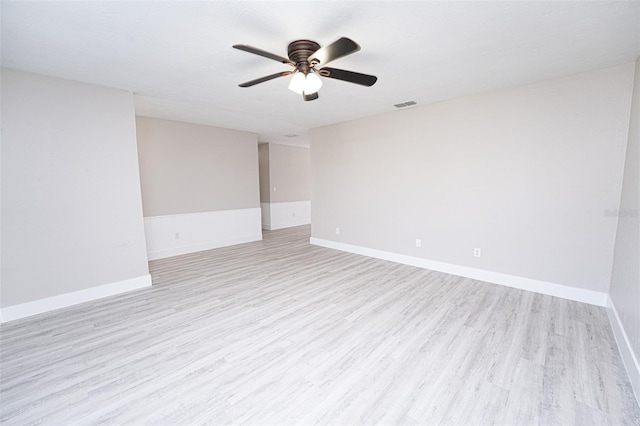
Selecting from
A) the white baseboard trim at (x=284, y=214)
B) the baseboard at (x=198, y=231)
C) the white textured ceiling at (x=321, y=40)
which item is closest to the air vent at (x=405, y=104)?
the white textured ceiling at (x=321, y=40)

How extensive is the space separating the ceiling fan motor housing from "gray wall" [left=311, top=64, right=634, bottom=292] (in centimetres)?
246

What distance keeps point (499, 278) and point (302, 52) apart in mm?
3538

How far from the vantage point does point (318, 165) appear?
552 centimetres

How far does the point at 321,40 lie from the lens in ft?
6.81

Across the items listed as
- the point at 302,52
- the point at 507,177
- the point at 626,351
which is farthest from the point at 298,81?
the point at 626,351

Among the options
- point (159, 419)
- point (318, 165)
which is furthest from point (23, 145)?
point (318, 165)

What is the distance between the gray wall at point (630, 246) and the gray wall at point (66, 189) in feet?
16.0

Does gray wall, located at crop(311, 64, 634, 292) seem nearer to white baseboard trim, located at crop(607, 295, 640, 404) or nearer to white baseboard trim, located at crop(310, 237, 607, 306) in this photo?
white baseboard trim, located at crop(310, 237, 607, 306)

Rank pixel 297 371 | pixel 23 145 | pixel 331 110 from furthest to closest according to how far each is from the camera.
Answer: pixel 331 110 → pixel 23 145 → pixel 297 371

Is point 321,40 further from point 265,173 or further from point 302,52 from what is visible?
point 265,173

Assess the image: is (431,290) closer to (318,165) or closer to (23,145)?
(318,165)

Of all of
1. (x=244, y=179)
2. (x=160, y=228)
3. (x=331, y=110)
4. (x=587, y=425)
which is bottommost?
(x=587, y=425)

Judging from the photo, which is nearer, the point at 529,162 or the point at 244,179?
the point at 529,162

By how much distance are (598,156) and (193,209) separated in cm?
603
